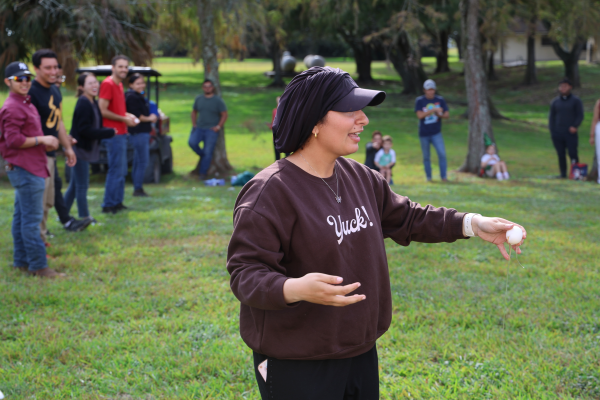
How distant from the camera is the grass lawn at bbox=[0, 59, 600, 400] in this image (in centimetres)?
367

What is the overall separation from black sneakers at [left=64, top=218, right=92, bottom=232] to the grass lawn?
10 centimetres

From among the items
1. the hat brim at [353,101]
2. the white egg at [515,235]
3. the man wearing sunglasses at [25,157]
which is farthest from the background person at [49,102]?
the white egg at [515,235]

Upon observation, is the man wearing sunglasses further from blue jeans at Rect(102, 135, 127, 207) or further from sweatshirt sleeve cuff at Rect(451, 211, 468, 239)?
sweatshirt sleeve cuff at Rect(451, 211, 468, 239)

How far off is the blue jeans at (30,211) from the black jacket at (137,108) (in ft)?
13.6

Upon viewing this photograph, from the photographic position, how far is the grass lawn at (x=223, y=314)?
3670 mm

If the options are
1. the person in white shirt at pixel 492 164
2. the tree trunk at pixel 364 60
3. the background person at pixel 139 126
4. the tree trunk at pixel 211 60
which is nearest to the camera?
Result: the background person at pixel 139 126

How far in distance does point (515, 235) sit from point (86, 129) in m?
6.47

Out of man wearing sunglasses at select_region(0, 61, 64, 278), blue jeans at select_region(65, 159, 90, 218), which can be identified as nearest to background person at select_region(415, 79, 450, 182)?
blue jeans at select_region(65, 159, 90, 218)

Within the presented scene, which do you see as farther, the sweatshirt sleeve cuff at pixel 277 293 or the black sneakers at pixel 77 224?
the black sneakers at pixel 77 224

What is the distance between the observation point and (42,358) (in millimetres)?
3984

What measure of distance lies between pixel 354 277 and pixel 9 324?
3477mm

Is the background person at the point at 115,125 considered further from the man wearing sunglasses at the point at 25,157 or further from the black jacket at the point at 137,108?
the man wearing sunglasses at the point at 25,157

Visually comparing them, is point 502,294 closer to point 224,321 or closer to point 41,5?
point 224,321

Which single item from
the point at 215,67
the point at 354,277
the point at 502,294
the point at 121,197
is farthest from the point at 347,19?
the point at 354,277
